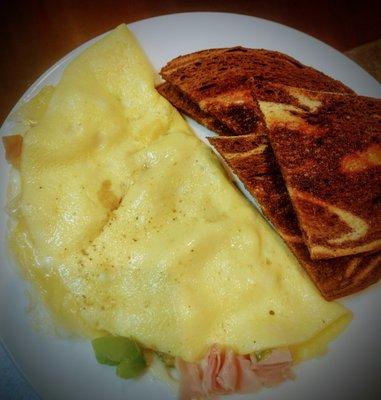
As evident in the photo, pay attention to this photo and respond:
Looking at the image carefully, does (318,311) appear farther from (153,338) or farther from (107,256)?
(107,256)

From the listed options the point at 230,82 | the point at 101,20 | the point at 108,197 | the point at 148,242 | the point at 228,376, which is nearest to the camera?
the point at 228,376

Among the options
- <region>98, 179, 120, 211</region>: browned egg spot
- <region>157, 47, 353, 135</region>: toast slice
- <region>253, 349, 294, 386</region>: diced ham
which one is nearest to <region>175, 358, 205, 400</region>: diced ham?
<region>253, 349, 294, 386</region>: diced ham

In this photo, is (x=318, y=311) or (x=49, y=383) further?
(x=318, y=311)

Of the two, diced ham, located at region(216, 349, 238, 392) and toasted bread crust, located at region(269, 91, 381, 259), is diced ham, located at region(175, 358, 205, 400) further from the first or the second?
toasted bread crust, located at region(269, 91, 381, 259)

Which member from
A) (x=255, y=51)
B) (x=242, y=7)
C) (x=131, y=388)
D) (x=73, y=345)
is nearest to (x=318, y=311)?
(x=131, y=388)

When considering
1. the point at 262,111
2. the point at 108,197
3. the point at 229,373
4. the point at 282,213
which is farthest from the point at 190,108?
the point at 229,373

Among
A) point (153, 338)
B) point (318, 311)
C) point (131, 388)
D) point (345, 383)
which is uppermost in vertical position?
point (153, 338)

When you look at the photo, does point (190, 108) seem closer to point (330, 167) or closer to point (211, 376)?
point (330, 167)
